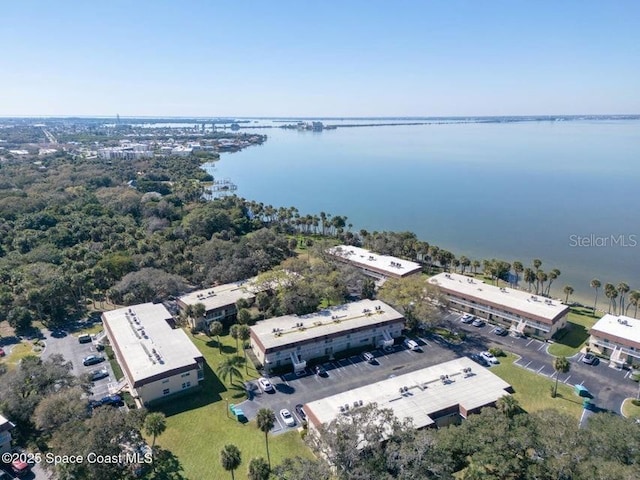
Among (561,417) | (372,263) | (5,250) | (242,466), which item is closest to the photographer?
(561,417)

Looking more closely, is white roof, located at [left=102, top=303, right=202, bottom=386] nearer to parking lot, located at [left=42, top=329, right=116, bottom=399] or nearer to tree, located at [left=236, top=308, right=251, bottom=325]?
parking lot, located at [left=42, top=329, right=116, bottom=399]

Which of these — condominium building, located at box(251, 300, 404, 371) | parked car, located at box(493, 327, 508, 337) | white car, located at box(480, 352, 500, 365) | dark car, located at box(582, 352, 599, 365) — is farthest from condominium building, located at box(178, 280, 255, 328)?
dark car, located at box(582, 352, 599, 365)

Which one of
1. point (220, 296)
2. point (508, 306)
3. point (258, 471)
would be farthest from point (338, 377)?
point (508, 306)

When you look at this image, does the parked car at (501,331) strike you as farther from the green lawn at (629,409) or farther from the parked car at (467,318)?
the green lawn at (629,409)

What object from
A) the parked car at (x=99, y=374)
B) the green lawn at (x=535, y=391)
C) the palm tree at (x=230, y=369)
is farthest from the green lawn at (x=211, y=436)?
the green lawn at (x=535, y=391)

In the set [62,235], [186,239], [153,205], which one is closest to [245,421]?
[186,239]

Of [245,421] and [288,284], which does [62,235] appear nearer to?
[288,284]

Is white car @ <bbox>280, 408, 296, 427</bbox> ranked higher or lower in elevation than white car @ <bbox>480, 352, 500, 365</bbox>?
lower
